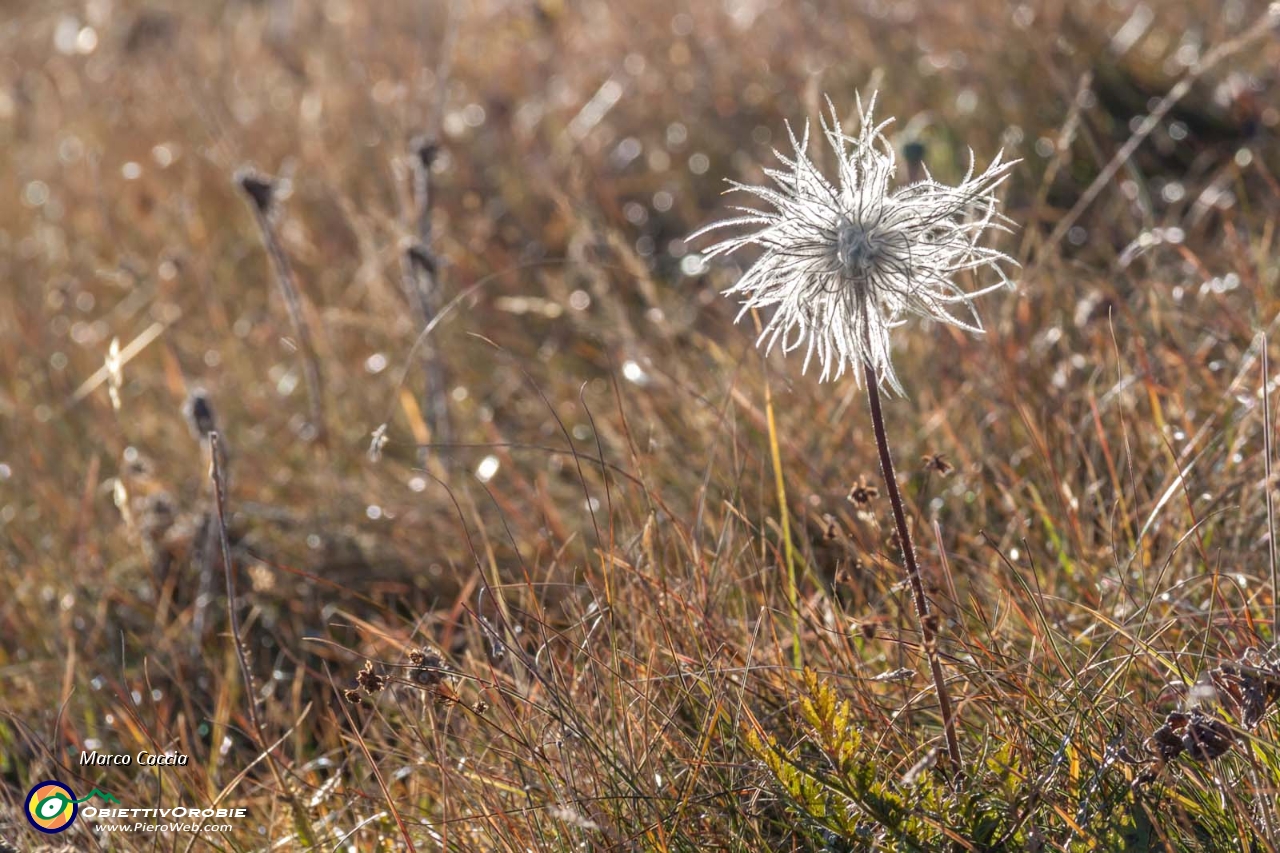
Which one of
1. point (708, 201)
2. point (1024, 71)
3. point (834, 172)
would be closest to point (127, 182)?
point (708, 201)

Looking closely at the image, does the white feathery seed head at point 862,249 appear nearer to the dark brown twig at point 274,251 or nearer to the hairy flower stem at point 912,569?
the hairy flower stem at point 912,569

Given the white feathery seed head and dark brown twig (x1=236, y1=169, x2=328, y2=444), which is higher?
the white feathery seed head

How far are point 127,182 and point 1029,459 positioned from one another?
370 centimetres

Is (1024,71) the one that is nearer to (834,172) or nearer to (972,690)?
(834,172)

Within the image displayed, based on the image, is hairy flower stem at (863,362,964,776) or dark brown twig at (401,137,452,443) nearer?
hairy flower stem at (863,362,964,776)

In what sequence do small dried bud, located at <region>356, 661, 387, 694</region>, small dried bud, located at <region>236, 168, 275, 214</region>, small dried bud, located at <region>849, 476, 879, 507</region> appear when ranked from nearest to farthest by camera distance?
small dried bud, located at <region>356, 661, 387, 694</region>
small dried bud, located at <region>849, 476, 879, 507</region>
small dried bud, located at <region>236, 168, 275, 214</region>

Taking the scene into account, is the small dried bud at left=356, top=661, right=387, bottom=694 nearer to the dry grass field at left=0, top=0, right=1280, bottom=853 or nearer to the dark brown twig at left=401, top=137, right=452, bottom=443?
the dry grass field at left=0, top=0, right=1280, bottom=853

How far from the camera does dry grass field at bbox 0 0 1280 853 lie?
5.07 ft

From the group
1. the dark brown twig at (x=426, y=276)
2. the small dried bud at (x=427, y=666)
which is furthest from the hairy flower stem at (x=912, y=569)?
the dark brown twig at (x=426, y=276)

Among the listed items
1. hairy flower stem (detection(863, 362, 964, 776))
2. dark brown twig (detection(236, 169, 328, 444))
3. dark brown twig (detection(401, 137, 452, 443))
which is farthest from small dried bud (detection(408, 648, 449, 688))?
dark brown twig (detection(236, 169, 328, 444))

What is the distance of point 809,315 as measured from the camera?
153 cm

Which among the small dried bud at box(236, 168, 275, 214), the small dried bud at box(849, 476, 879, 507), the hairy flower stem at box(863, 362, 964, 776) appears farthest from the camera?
the small dried bud at box(236, 168, 275, 214)

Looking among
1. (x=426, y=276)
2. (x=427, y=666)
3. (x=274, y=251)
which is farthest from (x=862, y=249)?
(x=274, y=251)

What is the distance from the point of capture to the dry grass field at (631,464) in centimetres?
154
